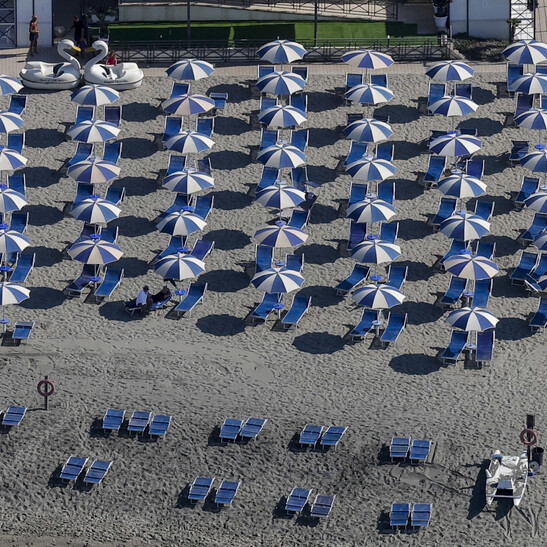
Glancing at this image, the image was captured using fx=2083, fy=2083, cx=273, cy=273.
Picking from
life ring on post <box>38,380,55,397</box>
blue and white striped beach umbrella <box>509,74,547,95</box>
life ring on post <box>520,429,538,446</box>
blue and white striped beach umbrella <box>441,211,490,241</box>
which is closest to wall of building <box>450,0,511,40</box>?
blue and white striped beach umbrella <box>509,74,547,95</box>

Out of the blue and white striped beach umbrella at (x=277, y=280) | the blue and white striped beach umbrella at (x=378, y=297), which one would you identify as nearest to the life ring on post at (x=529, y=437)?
the blue and white striped beach umbrella at (x=378, y=297)

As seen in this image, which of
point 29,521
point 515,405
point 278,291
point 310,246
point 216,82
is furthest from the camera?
point 216,82

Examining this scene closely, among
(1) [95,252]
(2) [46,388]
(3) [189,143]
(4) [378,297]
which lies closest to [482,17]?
(3) [189,143]

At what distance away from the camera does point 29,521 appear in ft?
171

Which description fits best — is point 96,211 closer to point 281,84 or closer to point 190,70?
point 190,70

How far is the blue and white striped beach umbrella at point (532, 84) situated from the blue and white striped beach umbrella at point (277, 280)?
488 inches

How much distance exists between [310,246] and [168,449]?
11038 mm

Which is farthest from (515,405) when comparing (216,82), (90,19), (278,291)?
(90,19)

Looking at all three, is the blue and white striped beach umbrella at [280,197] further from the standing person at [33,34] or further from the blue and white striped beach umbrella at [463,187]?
the standing person at [33,34]

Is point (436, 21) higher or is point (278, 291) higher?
point (436, 21)

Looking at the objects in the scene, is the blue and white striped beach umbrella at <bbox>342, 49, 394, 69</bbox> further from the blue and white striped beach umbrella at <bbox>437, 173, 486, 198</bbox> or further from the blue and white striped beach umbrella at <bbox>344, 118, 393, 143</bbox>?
the blue and white striped beach umbrella at <bbox>437, 173, 486, 198</bbox>

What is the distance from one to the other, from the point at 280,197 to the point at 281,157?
203 cm

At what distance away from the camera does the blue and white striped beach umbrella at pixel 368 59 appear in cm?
6869

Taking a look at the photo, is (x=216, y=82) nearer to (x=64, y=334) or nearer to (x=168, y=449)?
(x=64, y=334)
